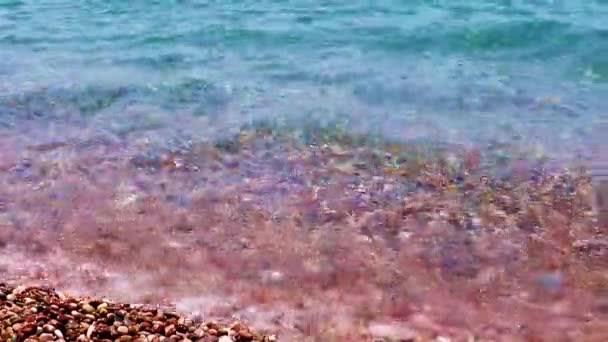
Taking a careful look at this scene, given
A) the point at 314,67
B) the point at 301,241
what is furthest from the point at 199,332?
the point at 314,67

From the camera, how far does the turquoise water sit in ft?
25.9

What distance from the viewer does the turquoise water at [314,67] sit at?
7.91m

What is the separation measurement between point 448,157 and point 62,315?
13.5 ft

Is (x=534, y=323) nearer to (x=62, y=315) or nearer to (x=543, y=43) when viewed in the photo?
(x=62, y=315)

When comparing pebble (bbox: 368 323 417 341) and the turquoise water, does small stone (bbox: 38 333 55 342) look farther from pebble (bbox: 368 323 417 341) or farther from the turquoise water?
the turquoise water

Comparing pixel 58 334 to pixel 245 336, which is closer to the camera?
pixel 58 334

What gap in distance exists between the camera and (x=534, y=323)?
4691 mm

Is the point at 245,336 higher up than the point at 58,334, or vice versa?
the point at 58,334

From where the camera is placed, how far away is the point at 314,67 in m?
9.38

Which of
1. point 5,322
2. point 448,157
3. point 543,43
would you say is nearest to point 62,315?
point 5,322

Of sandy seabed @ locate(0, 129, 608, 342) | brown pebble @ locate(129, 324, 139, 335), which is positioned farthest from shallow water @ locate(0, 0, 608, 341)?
brown pebble @ locate(129, 324, 139, 335)

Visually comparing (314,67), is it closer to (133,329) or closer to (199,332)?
(199,332)

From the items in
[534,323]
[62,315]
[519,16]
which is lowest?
[534,323]

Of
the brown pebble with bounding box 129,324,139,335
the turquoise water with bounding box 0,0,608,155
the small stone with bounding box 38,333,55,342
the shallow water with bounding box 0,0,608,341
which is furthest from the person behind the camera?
the turquoise water with bounding box 0,0,608,155
